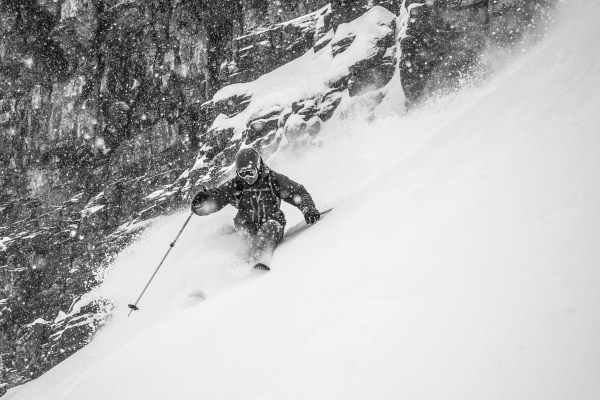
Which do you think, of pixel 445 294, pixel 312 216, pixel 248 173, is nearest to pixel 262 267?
pixel 312 216

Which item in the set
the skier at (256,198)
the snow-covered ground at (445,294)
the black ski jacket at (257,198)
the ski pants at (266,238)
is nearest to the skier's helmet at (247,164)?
the skier at (256,198)

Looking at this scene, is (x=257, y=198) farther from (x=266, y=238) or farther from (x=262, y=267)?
(x=262, y=267)

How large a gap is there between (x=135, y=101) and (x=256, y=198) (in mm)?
22418

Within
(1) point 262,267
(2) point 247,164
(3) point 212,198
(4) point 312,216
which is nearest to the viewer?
(1) point 262,267

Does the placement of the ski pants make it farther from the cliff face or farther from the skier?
the cliff face

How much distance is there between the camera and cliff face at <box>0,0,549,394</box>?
1027 centimetres

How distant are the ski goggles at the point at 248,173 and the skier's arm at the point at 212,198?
0.40 meters

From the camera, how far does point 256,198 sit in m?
4.73

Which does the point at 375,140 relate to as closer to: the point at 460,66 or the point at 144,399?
the point at 460,66

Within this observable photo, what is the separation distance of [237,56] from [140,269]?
38.3 ft

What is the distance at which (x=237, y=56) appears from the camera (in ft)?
57.1

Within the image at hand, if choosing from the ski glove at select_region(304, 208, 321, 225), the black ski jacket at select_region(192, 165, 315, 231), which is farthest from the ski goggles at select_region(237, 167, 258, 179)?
the ski glove at select_region(304, 208, 321, 225)

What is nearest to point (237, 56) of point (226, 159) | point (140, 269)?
point (226, 159)

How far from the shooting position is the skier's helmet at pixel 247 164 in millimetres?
4531
